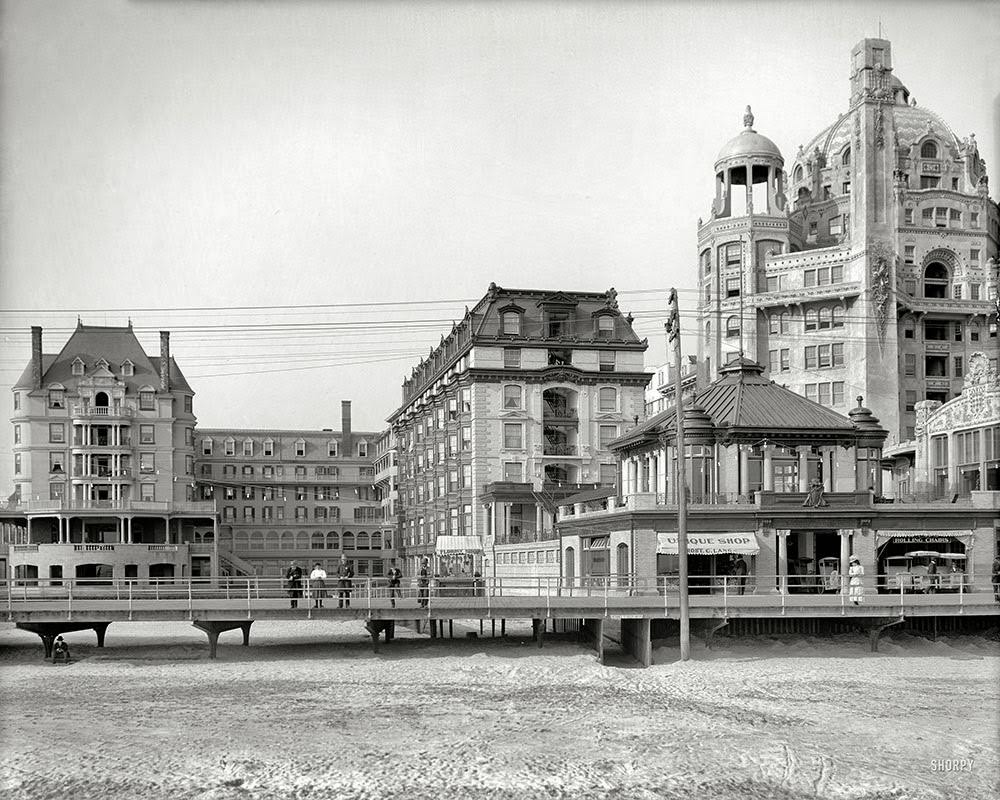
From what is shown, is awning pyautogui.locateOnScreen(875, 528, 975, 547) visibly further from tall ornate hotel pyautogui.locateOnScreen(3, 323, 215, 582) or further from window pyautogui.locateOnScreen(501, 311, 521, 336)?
tall ornate hotel pyautogui.locateOnScreen(3, 323, 215, 582)

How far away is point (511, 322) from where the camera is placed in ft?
258

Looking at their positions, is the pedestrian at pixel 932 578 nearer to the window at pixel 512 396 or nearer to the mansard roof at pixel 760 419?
the mansard roof at pixel 760 419

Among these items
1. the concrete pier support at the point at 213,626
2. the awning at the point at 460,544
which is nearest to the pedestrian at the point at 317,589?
the concrete pier support at the point at 213,626

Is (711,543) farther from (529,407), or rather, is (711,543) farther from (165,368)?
(165,368)

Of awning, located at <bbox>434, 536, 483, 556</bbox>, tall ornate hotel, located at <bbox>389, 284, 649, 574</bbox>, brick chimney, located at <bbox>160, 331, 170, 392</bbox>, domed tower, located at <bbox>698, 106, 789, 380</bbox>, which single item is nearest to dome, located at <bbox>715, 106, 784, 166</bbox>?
domed tower, located at <bbox>698, 106, 789, 380</bbox>

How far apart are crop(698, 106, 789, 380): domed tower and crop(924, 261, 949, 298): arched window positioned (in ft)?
36.6

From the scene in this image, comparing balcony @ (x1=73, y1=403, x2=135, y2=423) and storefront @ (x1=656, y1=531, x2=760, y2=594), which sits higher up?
balcony @ (x1=73, y1=403, x2=135, y2=423)

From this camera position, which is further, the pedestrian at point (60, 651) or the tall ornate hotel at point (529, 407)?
the tall ornate hotel at point (529, 407)

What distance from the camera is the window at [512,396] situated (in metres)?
77.3

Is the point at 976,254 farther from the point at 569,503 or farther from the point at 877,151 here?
the point at 569,503

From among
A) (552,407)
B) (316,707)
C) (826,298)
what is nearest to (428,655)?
(316,707)

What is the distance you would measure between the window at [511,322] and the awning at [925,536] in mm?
37842

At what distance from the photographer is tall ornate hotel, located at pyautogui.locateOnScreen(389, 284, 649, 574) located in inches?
3000

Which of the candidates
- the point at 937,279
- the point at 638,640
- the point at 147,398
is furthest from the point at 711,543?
the point at 147,398
